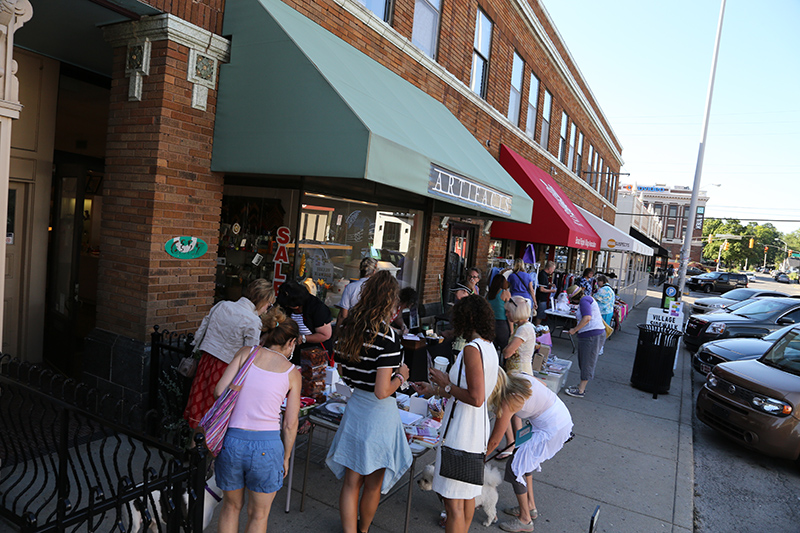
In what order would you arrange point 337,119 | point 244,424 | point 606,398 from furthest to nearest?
point 606,398 → point 337,119 → point 244,424

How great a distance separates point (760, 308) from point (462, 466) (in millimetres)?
13380

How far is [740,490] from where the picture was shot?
5.58 metres

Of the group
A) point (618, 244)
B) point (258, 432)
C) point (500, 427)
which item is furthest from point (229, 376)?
point (618, 244)

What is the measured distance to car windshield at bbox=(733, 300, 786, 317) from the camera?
511 inches

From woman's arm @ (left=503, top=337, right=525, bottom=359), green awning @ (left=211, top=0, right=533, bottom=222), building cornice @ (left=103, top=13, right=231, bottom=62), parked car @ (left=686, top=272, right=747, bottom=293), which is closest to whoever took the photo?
green awning @ (left=211, top=0, right=533, bottom=222)

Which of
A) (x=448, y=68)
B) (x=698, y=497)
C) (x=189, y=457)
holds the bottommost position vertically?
(x=698, y=497)

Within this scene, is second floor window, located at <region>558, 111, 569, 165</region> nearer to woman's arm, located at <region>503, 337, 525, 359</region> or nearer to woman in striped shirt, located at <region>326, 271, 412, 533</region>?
woman's arm, located at <region>503, 337, 525, 359</region>

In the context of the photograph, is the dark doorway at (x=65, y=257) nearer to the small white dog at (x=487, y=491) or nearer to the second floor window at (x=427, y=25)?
the small white dog at (x=487, y=491)

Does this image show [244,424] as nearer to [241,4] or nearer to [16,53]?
[241,4]

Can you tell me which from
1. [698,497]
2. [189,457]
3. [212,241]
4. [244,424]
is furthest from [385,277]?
[698,497]

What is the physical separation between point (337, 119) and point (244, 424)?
2.85 m

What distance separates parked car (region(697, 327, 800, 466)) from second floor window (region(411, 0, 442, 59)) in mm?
6931

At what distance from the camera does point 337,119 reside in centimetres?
470

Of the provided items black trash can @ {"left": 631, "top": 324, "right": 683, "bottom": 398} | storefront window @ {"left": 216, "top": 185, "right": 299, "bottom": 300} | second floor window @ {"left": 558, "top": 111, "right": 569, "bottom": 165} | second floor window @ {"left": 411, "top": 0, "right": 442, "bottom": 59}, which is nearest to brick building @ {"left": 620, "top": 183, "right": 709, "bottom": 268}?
second floor window @ {"left": 558, "top": 111, "right": 569, "bottom": 165}
